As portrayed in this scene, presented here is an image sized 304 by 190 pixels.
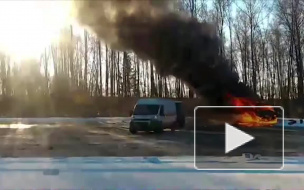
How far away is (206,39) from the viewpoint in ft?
69.1

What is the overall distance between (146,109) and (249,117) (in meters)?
5.35

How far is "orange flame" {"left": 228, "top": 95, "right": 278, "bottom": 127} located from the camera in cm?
2034

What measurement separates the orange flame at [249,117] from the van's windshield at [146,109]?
3907 mm

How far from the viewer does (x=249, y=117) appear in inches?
841

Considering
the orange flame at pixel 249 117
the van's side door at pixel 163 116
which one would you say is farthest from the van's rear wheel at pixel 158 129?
the orange flame at pixel 249 117

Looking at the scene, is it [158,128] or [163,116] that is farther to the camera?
[163,116]

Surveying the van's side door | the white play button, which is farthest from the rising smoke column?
the white play button

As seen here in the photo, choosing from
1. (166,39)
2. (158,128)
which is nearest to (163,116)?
(158,128)

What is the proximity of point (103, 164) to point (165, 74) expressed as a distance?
13514 mm

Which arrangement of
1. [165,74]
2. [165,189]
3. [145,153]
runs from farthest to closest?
[165,74] < [145,153] < [165,189]

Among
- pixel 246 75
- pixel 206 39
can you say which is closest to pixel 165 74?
pixel 206 39

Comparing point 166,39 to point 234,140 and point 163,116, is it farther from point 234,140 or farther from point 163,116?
point 234,140

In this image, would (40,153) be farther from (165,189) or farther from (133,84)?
(133,84)

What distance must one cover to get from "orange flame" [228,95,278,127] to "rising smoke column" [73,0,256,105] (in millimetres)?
463
